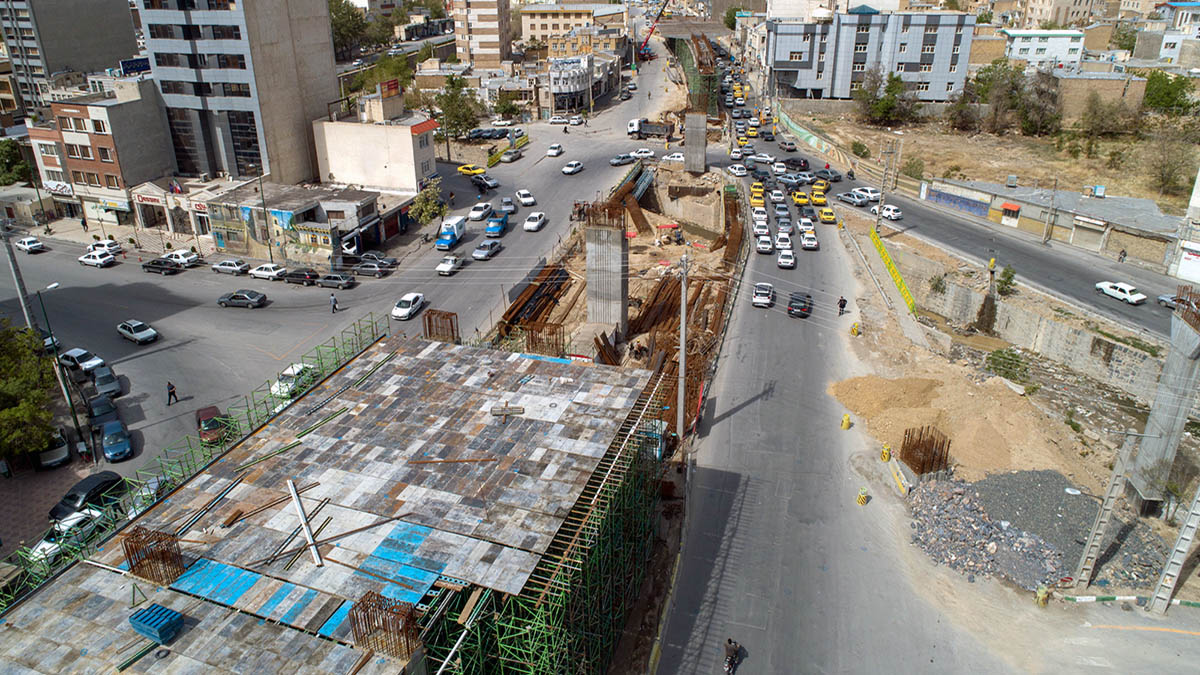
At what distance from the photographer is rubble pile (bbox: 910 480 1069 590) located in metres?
31.4

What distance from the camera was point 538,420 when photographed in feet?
90.7

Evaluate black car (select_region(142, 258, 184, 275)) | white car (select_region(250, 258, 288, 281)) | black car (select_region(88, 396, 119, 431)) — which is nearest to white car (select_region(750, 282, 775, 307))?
white car (select_region(250, 258, 288, 281))

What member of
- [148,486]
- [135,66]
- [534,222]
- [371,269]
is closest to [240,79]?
[135,66]

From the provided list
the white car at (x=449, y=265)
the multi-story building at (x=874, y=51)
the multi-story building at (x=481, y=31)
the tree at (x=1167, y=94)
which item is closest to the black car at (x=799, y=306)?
the white car at (x=449, y=265)

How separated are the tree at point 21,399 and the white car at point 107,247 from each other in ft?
85.3

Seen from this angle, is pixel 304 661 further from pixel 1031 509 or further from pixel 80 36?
pixel 80 36

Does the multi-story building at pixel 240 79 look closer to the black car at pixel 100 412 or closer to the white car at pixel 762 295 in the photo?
the black car at pixel 100 412

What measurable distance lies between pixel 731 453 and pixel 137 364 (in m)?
37.1

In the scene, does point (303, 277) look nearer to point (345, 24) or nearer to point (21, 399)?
point (21, 399)

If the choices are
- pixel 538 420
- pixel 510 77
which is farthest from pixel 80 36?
pixel 538 420

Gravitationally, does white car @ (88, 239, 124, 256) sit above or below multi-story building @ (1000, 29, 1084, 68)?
below

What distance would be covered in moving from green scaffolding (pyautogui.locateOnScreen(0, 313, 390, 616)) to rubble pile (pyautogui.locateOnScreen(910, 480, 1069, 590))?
25.8 m

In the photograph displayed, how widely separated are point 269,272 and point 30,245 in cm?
2343

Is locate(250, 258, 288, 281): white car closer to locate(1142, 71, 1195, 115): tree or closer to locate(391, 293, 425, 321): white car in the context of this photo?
locate(391, 293, 425, 321): white car
